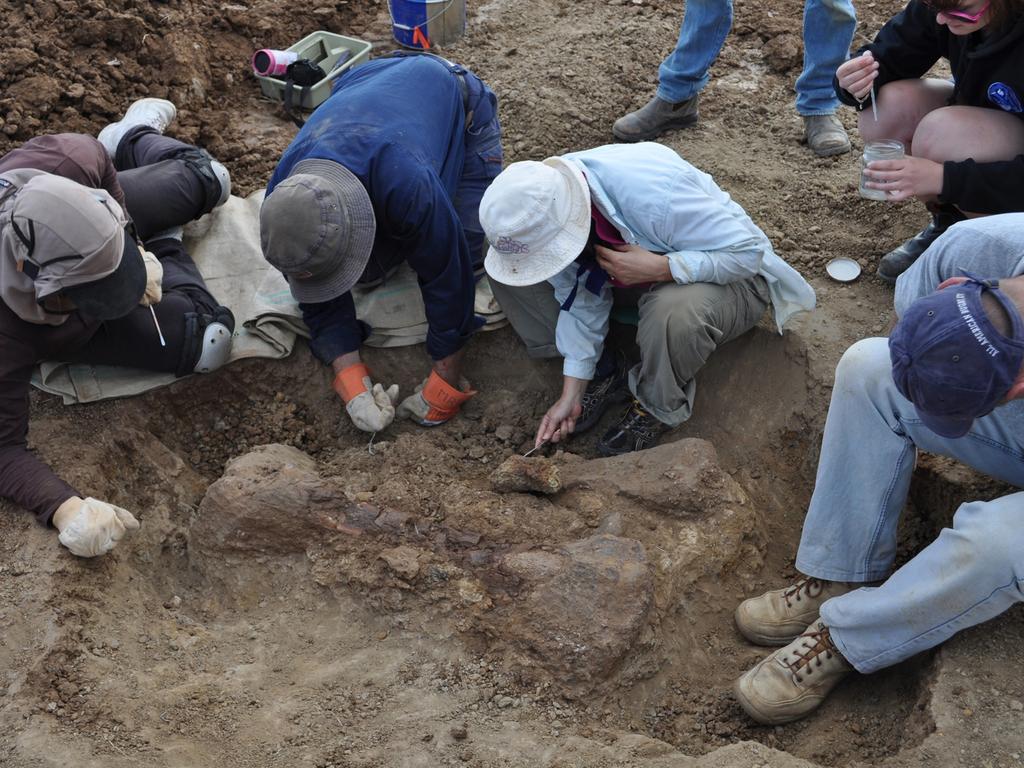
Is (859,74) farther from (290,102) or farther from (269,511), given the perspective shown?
(290,102)

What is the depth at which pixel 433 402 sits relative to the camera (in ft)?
10.7

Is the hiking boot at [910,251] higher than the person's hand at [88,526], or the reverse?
the hiking boot at [910,251]

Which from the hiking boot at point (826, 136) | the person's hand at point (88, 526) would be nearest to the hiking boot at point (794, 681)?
the person's hand at point (88, 526)

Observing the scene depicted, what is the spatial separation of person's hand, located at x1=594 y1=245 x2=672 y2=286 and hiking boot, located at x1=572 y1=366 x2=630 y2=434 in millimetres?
551

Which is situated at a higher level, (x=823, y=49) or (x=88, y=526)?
(x=823, y=49)

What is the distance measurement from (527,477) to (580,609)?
48 centimetres

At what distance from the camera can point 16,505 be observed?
2.72 metres

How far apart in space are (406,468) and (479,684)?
0.83 meters

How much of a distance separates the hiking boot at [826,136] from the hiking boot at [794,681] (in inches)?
93.0

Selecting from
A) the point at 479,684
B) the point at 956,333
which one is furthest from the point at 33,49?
the point at 956,333

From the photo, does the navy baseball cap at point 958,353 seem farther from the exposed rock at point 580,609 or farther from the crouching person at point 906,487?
the exposed rock at point 580,609

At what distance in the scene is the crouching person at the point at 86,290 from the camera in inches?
99.7

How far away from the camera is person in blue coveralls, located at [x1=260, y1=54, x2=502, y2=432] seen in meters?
2.74

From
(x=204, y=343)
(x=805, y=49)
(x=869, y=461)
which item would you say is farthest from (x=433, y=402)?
(x=805, y=49)
